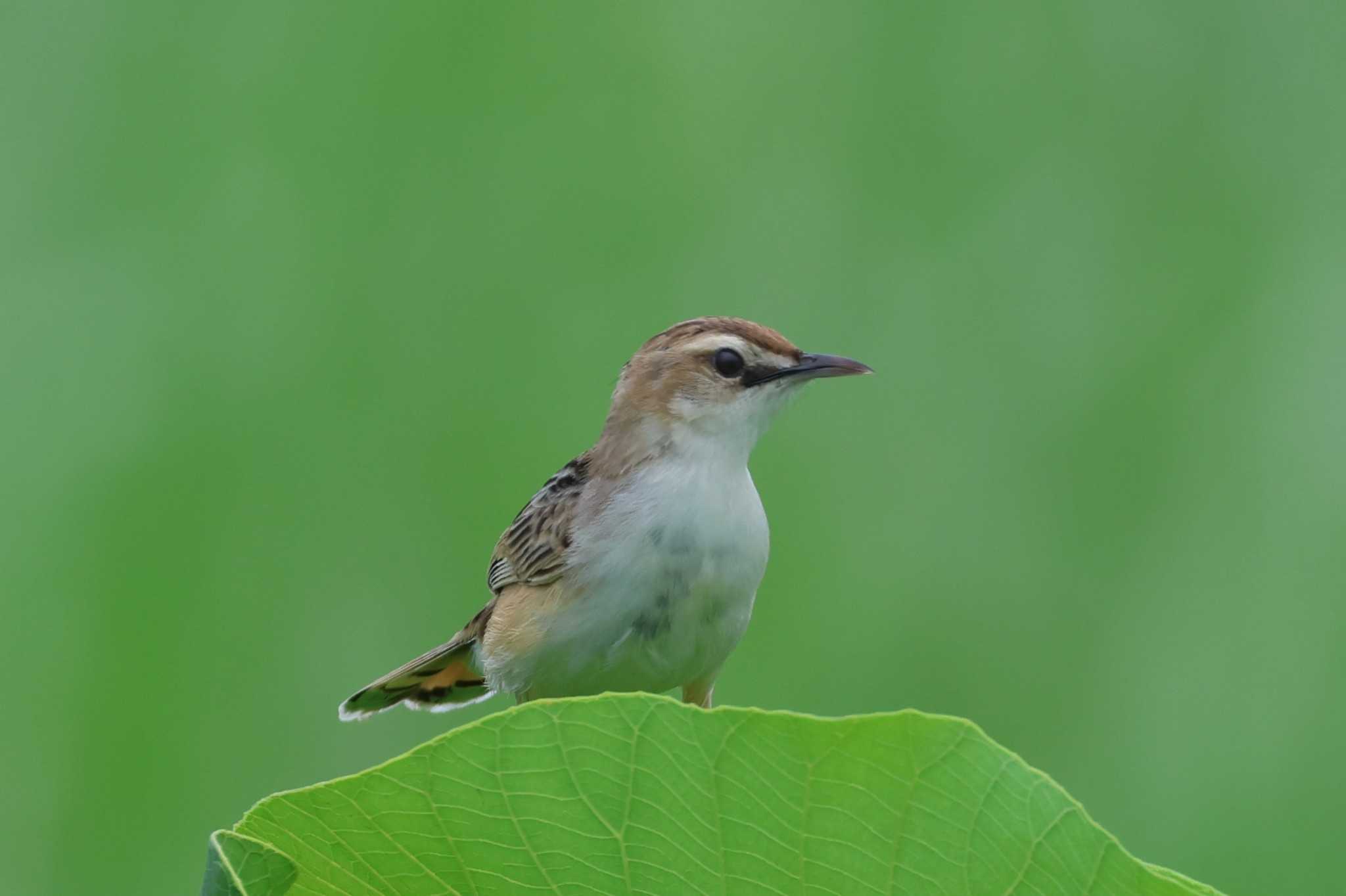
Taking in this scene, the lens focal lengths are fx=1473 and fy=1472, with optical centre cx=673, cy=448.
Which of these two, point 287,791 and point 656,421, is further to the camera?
point 656,421

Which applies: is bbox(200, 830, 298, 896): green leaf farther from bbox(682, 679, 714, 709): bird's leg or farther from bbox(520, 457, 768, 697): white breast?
bbox(682, 679, 714, 709): bird's leg

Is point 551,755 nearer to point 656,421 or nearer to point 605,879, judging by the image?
point 605,879

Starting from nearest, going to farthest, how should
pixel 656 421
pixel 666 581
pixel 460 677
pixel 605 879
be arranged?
pixel 605 879, pixel 666 581, pixel 656 421, pixel 460 677

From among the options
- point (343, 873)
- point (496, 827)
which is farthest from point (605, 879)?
point (343, 873)

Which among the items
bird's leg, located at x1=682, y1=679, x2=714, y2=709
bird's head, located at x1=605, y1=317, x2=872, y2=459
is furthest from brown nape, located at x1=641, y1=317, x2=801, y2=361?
bird's leg, located at x1=682, y1=679, x2=714, y2=709

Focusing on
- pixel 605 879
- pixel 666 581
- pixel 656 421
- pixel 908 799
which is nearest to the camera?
pixel 908 799

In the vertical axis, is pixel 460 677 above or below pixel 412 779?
below
